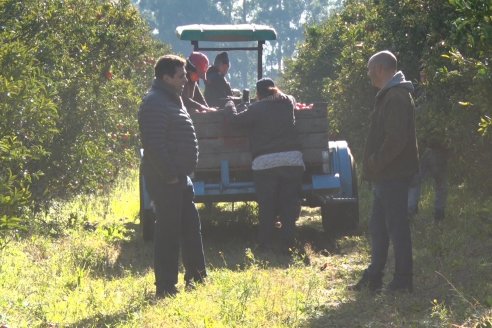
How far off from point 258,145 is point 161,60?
89.2 inches

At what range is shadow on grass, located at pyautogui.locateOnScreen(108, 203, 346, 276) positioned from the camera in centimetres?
872

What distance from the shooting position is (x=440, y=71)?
7922 millimetres

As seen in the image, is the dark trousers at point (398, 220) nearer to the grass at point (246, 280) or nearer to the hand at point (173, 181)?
the grass at point (246, 280)

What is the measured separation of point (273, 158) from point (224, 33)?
13.4ft

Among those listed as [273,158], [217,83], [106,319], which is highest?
[217,83]

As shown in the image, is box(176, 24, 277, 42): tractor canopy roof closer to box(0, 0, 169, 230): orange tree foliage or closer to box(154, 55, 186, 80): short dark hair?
box(0, 0, 169, 230): orange tree foliage

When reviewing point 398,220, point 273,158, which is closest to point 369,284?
point 398,220

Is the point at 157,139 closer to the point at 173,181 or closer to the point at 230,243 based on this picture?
the point at 173,181

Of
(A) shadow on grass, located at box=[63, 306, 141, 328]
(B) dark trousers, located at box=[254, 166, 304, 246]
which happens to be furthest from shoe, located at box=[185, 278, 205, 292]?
(B) dark trousers, located at box=[254, 166, 304, 246]

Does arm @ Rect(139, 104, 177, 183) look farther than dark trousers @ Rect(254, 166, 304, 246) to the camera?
No

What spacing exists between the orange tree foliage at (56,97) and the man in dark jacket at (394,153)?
2.68 m

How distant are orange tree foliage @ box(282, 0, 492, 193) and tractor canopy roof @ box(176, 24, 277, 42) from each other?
1.52 meters

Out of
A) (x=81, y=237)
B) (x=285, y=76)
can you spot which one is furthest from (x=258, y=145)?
(x=285, y=76)

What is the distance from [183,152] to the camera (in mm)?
6801
